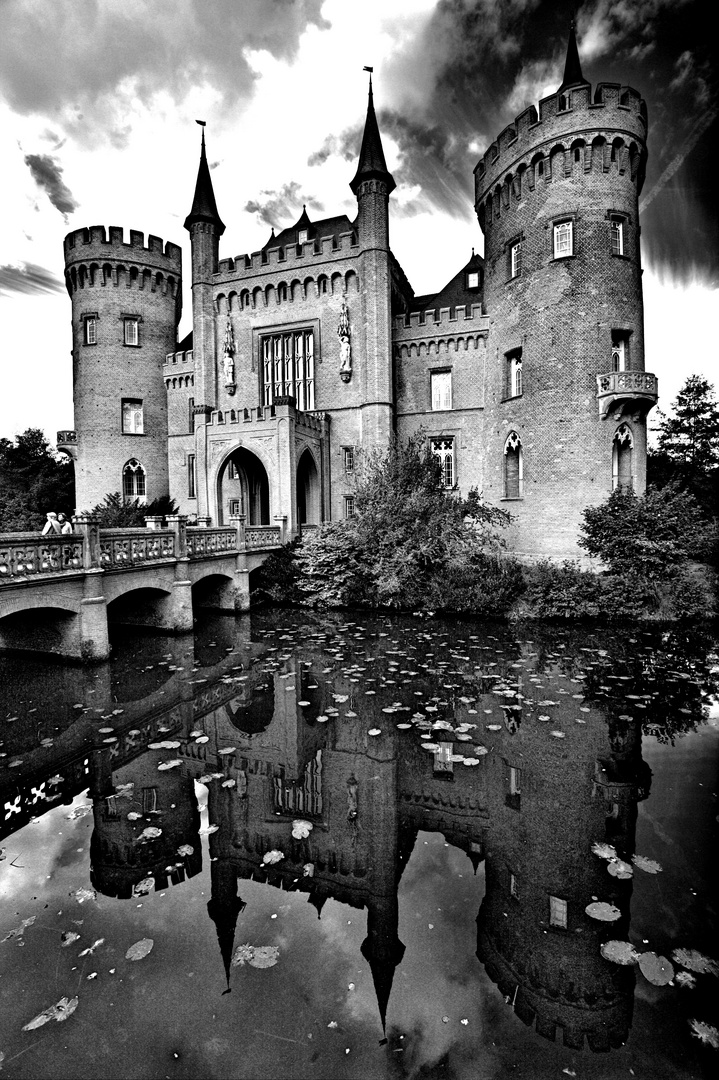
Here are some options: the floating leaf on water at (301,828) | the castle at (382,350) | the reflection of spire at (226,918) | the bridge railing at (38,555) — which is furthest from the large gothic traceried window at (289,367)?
the reflection of spire at (226,918)

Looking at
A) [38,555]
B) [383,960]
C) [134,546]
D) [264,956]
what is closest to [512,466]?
[134,546]

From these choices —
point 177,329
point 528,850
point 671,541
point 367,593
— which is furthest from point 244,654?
point 177,329

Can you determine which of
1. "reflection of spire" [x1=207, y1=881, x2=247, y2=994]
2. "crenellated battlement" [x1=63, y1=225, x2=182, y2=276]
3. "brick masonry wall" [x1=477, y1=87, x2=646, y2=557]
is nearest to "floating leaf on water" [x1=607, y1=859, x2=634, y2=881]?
"reflection of spire" [x1=207, y1=881, x2=247, y2=994]

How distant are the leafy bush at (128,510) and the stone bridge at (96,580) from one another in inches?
309

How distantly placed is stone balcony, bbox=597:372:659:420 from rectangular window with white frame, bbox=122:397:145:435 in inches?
920

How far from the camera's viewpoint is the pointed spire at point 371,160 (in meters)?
23.9

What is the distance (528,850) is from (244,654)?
8.08 meters

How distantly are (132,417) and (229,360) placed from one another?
278 inches

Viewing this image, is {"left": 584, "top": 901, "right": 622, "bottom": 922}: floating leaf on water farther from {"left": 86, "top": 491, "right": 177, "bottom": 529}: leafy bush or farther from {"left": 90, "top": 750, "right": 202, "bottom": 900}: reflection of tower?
{"left": 86, "top": 491, "right": 177, "bottom": 529}: leafy bush

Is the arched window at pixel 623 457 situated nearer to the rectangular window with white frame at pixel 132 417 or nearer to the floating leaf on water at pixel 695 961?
the floating leaf on water at pixel 695 961

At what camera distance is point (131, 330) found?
95.5 feet

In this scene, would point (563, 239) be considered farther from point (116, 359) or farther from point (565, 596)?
point (116, 359)

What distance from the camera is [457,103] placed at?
11477 millimetres

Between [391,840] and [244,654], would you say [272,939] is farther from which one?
[244,654]
